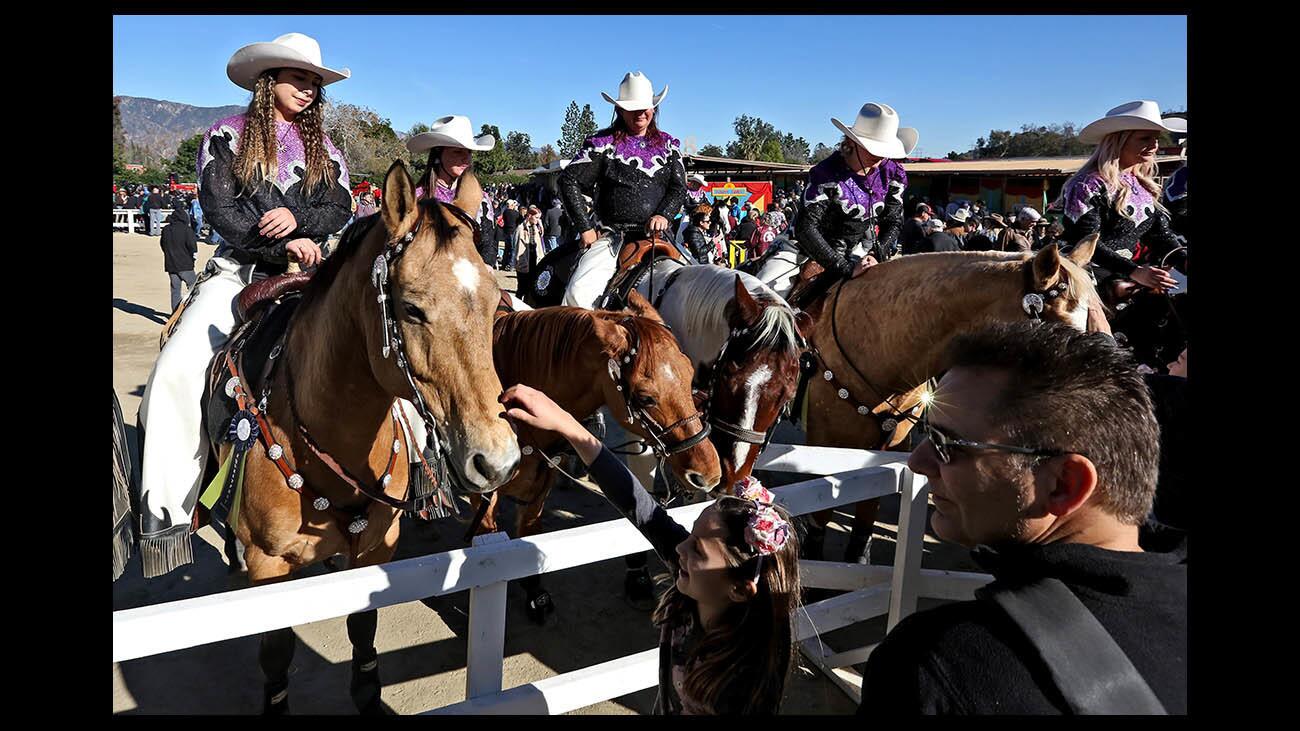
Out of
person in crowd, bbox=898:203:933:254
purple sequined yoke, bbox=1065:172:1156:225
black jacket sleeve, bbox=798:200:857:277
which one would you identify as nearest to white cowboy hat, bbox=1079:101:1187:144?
purple sequined yoke, bbox=1065:172:1156:225

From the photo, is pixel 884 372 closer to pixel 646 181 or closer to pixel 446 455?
pixel 646 181

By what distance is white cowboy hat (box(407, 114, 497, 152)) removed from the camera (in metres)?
5.83

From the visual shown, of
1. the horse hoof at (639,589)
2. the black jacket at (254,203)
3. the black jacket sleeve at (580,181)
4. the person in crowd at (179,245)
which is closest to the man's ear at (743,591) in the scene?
the black jacket at (254,203)

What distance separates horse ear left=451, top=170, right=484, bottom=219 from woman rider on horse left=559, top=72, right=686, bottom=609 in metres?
2.83

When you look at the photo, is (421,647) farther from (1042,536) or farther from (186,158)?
(186,158)

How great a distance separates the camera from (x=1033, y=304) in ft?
11.3

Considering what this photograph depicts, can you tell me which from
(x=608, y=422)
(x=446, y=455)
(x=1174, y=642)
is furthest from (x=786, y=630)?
(x=608, y=422)

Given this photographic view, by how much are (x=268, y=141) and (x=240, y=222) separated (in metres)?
0.39

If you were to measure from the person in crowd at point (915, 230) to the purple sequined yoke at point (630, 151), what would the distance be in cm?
787

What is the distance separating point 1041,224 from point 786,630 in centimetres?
1547

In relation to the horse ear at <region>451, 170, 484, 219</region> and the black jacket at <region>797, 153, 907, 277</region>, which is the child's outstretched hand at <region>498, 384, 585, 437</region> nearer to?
the horse ear at <region>451, 170, 484, 219</region>

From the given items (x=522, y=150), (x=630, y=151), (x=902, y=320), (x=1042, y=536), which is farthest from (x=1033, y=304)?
(x=522, y=150)

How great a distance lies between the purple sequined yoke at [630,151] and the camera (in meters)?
5.50

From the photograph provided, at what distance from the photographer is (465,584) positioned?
2.18 meters
